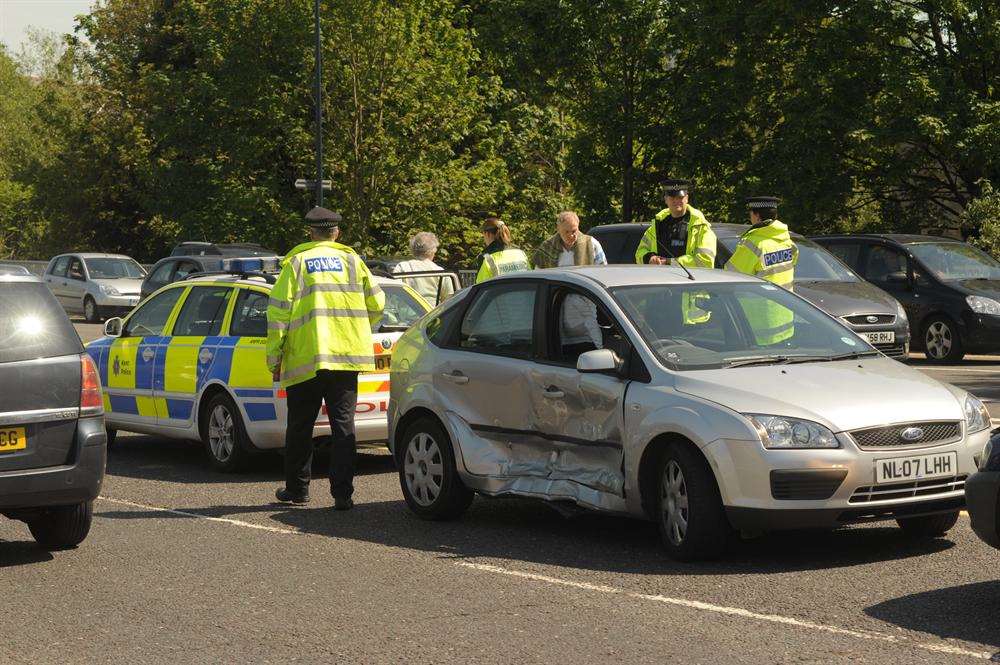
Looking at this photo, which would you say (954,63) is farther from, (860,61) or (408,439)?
(408,439)

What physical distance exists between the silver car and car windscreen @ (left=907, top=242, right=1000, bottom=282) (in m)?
12.4

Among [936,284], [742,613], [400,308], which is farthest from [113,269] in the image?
[742,613]

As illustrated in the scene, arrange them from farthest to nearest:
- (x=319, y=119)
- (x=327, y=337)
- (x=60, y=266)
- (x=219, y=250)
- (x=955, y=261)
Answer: (x=60, y=266), (x=319, y=119), (x=219, y=250), (x=955, y=261), (x=327, y=337)

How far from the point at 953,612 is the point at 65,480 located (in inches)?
171

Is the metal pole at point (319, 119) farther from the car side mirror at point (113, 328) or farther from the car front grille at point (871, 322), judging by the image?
the car side mirror at point (113, 328)

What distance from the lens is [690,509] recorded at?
7.38 m

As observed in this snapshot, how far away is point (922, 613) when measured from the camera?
6359 mm

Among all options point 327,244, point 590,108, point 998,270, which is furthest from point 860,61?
point 327,244

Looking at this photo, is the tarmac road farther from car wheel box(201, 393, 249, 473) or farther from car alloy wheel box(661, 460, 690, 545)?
car wheel box(201, 393, 249, 473)

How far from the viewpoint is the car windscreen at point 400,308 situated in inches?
463

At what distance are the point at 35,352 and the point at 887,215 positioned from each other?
2968cm

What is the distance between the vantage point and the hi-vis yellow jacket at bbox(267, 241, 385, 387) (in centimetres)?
972

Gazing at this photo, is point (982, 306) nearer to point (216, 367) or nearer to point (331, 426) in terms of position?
point (216, 367)

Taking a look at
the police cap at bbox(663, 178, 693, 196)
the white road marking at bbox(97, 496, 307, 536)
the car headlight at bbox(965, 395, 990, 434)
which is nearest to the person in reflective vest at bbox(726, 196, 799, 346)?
the police cap at bbox(663, 178, 693, 196)
